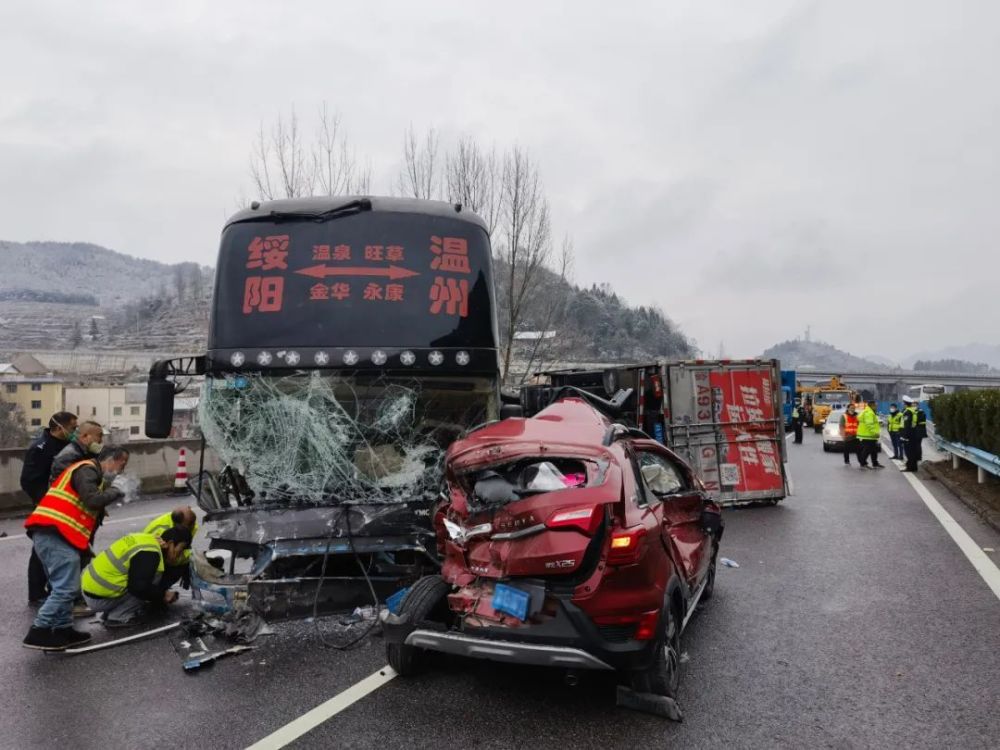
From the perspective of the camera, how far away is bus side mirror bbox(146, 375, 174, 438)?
6.46 meters

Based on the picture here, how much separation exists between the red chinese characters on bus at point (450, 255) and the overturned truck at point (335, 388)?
0.01 metres

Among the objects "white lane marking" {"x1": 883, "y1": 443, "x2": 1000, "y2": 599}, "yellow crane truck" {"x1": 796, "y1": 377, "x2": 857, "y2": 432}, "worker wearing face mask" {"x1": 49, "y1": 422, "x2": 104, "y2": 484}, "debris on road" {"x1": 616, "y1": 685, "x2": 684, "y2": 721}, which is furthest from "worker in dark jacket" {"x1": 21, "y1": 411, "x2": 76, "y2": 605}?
"yellow crane truck" {"x1": 796, "y1": 377, "x2": 857, "y2": 432}

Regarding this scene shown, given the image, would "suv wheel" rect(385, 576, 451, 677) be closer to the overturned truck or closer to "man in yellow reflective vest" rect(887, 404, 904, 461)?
the overturned truck

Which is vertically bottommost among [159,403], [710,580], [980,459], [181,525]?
[710,580]

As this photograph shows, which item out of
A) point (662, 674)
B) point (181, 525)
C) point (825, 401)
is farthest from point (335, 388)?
point (825, 401)

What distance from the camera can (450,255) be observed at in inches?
269

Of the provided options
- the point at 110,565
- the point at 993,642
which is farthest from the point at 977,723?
the point at 110,565

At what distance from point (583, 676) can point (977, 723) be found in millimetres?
2163

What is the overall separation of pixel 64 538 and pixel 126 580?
71cm

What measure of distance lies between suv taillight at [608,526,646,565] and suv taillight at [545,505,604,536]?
0.40 feet

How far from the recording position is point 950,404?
17.8m

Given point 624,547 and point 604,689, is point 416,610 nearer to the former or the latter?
point 604,689

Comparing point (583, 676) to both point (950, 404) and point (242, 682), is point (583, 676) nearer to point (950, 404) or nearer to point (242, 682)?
point (242, 682)

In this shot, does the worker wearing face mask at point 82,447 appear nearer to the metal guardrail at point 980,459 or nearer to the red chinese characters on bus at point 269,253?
the red chinese characters on bus at point 269,253
